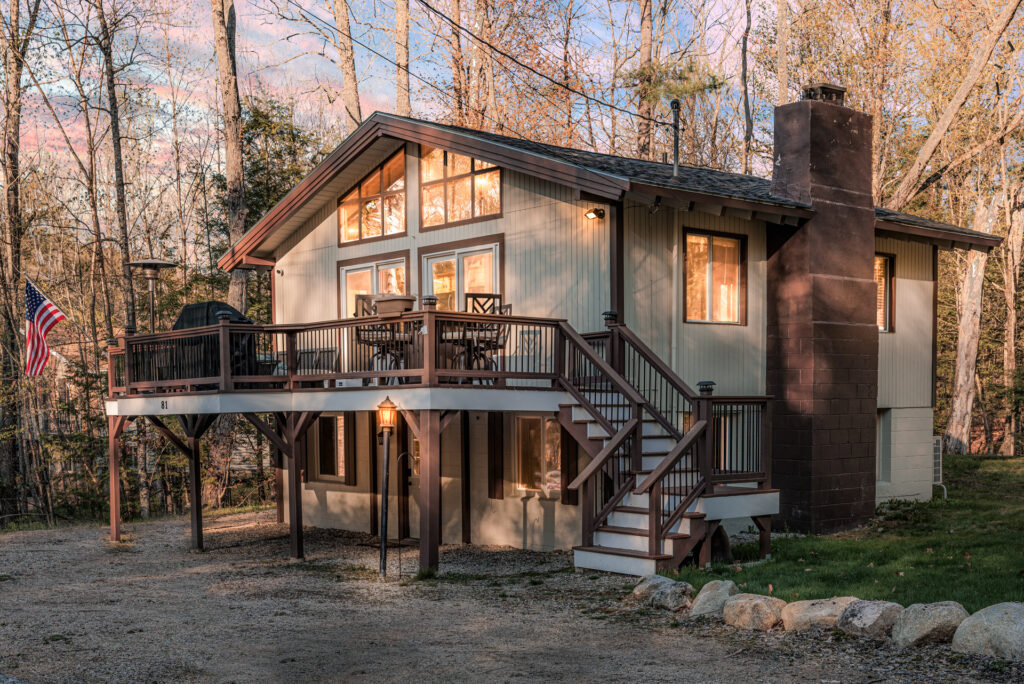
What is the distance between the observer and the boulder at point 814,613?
791 cm

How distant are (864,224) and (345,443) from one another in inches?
351

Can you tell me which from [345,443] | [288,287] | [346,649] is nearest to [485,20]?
[288,287]

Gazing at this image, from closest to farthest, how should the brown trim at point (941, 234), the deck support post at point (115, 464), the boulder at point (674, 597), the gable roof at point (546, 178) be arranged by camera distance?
the boulder at point (674, 597) < the gable roof at point (546, 178) < the brown trim at point (941, 234) < the deck support post at point (115, 464)

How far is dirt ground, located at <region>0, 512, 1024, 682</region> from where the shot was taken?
23.7ft

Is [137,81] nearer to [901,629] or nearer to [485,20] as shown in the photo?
[485,20]

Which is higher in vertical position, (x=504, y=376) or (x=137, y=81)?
(x=137, y=81)

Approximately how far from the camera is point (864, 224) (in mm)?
14602

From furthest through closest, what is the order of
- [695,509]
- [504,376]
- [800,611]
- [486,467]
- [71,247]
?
[71,247] → [486,467] → [504,376] → [695,509] → [800,611]

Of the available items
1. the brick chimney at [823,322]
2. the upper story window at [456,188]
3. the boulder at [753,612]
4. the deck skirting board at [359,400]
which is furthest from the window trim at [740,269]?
the boulder at [753,612]

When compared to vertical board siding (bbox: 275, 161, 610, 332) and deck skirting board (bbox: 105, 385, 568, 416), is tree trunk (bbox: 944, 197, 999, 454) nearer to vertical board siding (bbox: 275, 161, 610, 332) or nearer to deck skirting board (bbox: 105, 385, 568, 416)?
vertical board siding (bbox: 275, 161, 610, 332)

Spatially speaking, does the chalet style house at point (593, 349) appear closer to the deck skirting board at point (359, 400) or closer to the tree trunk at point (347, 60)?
the deck skirting board at point (359, 400)

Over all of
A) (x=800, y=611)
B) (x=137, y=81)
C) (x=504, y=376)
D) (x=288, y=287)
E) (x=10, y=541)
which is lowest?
(x=10, y=541)

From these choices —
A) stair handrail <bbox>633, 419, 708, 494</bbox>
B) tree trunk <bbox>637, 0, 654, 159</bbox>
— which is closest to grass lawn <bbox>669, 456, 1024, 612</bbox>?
stair handrail <bbox>633, 419, 708, 494</bbox>

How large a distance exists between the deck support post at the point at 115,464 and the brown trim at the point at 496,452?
568 cm
